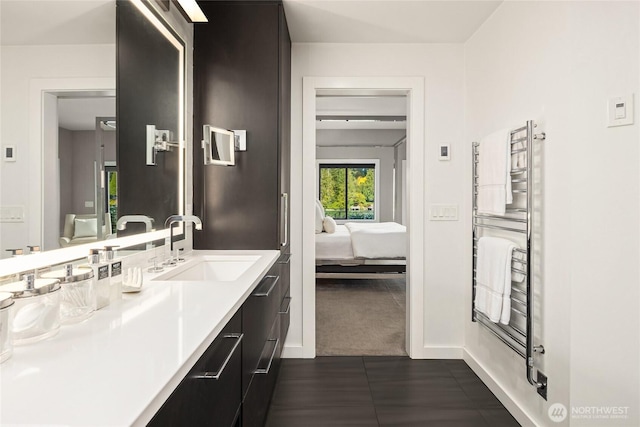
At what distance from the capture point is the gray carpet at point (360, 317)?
10.9ft

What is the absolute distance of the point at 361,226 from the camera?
6.38 meters

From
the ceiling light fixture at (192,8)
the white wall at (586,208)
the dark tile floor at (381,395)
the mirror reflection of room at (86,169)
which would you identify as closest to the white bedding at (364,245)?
the dark tile floor at (381,395)

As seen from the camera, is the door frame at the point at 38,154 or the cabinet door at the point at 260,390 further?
the cabinet door at the point at 260,390

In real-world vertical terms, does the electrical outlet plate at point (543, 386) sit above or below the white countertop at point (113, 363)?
below

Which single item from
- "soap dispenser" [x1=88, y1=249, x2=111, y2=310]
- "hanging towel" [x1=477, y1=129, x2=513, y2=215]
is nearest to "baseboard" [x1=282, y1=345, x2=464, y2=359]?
"hanging towel" [x1=477, y1=129, x2=513, y2=215]

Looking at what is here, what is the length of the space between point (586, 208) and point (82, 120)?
2.06m

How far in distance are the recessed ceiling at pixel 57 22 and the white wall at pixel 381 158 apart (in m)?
6.89

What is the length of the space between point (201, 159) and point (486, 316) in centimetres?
205

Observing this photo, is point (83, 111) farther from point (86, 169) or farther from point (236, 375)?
point (236, 375)

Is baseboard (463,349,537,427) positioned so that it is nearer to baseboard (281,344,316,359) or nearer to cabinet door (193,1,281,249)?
baseboard (281,344,316,359)

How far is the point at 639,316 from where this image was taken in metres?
1.61

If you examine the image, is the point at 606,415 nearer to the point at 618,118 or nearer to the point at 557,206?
the point at 557,206

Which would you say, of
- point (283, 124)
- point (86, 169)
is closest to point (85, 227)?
point (86, 169)

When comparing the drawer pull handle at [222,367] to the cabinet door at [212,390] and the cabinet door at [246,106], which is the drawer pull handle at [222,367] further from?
the cabinet door at [246,106]
